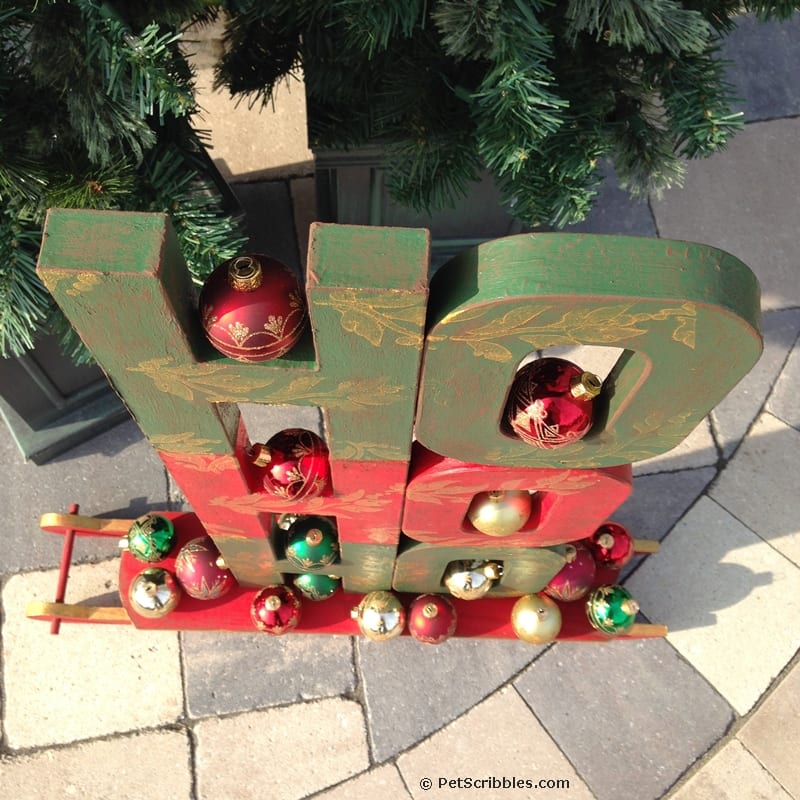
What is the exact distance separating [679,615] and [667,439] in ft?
3.63

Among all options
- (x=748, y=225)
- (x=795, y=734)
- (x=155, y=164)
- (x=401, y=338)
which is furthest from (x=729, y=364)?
(x=748, y=225)

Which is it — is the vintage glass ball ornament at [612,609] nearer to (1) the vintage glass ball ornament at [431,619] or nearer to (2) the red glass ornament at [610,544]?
(2) the red glass ornament at [610,544]

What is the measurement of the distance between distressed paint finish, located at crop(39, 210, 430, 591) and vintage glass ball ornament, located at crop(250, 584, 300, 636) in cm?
45

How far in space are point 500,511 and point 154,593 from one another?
84 centimetres

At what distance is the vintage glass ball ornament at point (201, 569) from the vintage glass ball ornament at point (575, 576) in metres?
0.76

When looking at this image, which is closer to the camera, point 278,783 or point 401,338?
point 401,338

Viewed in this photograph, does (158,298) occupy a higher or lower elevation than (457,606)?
higher

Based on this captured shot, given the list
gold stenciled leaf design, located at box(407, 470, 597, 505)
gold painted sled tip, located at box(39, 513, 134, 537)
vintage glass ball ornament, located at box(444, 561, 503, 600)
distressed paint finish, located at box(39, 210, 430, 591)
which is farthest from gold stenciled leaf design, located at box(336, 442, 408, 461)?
gold painted sled tip, located at box(39, 513, 134, 537)

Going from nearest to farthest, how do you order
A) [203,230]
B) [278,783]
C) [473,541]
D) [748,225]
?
[203,230], [473,541], [278,783], [748,225]

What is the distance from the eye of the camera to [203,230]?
1.29 metres

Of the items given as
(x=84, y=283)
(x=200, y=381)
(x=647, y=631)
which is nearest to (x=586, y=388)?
(x=200, y=381)

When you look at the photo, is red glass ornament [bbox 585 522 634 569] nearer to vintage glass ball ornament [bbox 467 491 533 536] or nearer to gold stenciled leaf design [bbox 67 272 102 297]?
vintage glass ball ornament [bbox 467 491 533 536]

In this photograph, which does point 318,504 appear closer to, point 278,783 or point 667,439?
point 667,439

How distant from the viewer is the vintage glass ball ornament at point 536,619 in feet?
5.61
